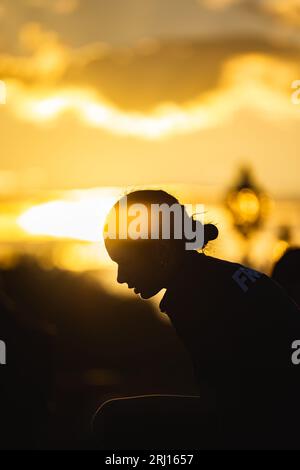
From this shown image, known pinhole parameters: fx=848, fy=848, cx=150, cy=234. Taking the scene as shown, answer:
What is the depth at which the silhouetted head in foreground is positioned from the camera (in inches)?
126

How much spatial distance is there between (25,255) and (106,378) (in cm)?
11828

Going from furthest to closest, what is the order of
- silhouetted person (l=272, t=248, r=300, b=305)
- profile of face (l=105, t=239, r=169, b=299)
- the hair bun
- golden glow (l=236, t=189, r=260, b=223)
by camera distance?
golden glow (l=236, t=189, r=260, b=223), silhouetted person (l=272, t=248, r=300, b=305), the hair bun, profile of face (l=105, t=239, r=169, b=299)

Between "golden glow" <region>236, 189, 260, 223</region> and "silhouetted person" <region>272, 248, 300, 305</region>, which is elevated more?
"golden glow" <region>236, 189, 260, 223</region>

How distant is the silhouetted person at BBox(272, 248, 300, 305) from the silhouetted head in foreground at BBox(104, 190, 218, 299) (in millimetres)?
565

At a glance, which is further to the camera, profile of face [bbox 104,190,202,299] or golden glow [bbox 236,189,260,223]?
golden glow [bbox 236,189,260,223]

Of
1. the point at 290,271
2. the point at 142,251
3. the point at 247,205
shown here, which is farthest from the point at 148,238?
the point at 247,205

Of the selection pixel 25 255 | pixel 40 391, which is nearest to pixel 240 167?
pixel 25 255

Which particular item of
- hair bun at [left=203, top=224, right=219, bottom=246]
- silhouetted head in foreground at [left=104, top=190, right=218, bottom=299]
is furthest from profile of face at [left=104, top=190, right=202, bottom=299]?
hair bun at [left=203, top=224, right=219, bottom=246]

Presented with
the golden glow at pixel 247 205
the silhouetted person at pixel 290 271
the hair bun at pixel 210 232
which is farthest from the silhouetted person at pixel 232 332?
the golden glow at pixel 247 205

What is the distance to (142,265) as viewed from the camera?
10.5ft

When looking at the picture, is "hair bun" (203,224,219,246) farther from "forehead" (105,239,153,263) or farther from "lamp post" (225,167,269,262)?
"lamp post" (225,167,269,262)

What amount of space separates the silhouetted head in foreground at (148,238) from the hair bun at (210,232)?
134 mm

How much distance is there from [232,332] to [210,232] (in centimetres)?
62
